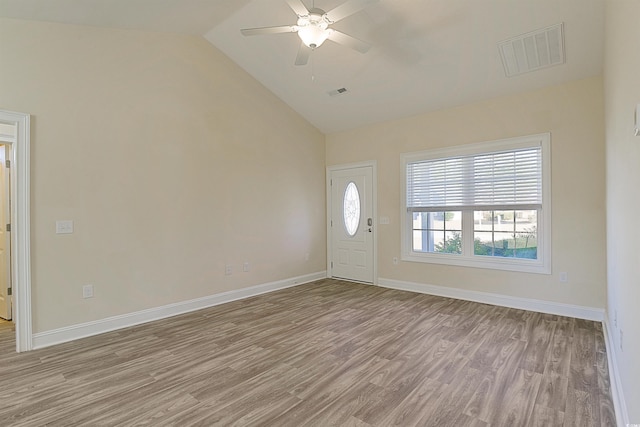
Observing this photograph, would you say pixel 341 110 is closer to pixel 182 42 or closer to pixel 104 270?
pixel 182 42

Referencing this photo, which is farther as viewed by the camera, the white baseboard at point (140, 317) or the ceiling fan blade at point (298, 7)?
the white baseboard at point (140, 317)

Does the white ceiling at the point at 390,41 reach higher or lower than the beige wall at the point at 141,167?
higher

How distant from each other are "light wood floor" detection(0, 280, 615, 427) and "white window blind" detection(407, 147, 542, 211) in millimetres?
1476

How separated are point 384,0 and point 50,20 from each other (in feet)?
10.8

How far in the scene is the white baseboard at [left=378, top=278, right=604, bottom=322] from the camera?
3693mm

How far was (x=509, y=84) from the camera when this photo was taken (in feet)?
13.0

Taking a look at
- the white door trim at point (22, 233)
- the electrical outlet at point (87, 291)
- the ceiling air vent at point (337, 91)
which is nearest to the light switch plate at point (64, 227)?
the white door trim at point (22, 233)

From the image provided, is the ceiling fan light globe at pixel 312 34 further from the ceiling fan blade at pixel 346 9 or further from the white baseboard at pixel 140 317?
the white baseboard at pixel 140 317

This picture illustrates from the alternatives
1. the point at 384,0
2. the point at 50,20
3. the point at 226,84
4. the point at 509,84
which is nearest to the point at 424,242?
the point at 509,84

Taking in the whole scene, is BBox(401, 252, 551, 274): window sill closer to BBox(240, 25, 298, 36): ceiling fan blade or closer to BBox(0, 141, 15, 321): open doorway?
BBox(240, 25, 298, 36): ceiling fan blade

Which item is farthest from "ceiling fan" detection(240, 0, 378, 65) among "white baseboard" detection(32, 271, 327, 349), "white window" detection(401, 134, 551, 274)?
"white baseboard" detection(32, 271, 327, 349)

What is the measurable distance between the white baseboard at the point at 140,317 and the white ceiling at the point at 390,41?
304 cm

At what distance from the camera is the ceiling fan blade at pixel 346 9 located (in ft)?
7.97

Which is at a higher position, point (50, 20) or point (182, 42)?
point (182, 42)
